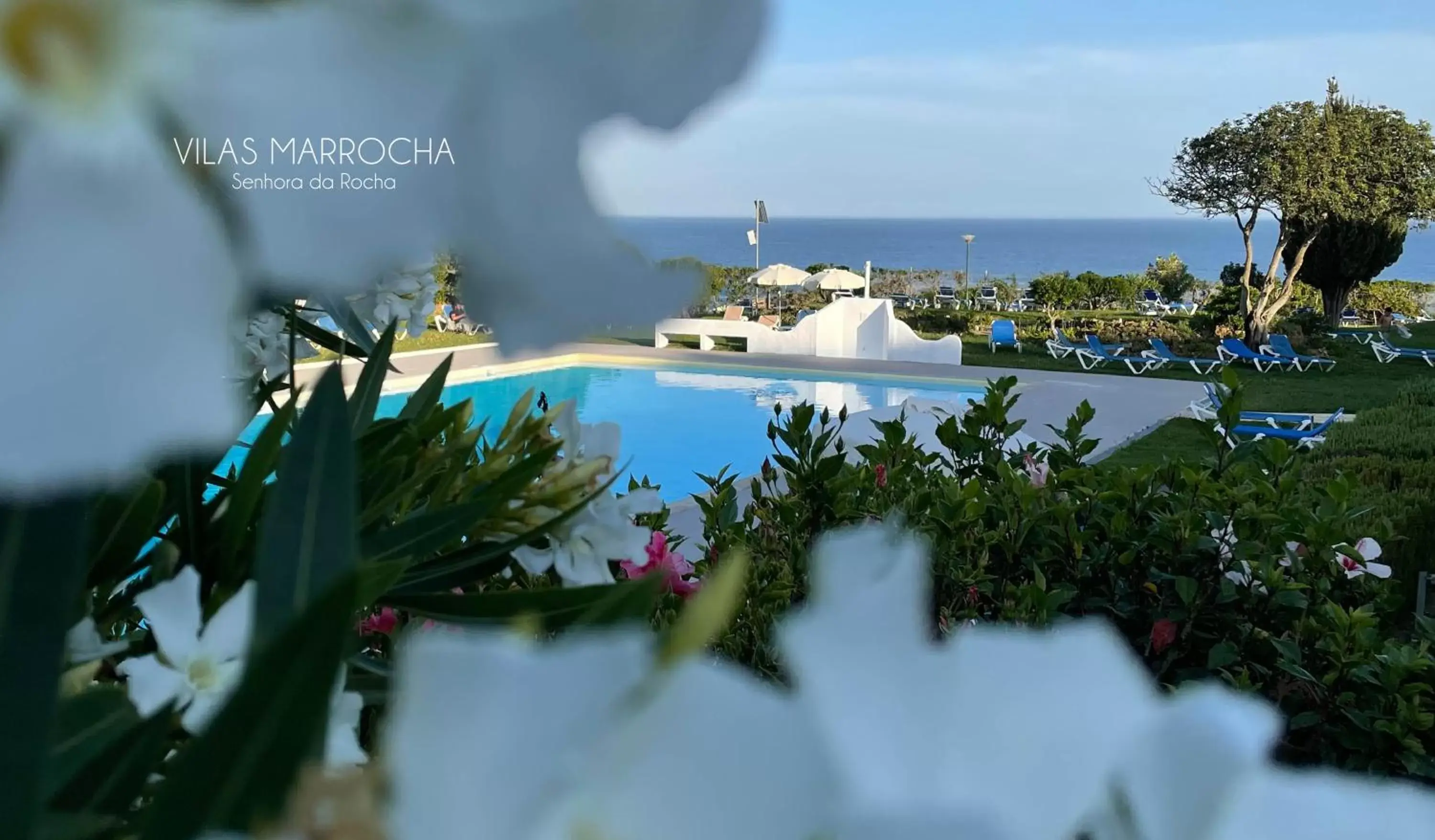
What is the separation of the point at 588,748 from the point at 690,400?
38.4 ft

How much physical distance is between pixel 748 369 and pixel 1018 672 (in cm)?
1358

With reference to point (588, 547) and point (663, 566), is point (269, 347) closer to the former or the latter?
point (588, 547)

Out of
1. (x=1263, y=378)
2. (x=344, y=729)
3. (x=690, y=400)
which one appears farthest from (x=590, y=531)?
(x=1263, y=378)

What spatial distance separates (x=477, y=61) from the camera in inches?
5.1

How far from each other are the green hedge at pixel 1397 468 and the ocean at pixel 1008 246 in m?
30.6

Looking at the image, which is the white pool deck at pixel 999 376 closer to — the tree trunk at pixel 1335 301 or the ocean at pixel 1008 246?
the tree trunk at pixel 1335 301

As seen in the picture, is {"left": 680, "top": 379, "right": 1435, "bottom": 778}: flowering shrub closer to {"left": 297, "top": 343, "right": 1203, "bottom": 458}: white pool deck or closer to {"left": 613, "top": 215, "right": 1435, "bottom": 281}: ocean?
{"left": 297, "top": 343, "right": 1203, "bottom": 458}: white pool deck

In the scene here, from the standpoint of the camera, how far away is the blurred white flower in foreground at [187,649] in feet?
1.53

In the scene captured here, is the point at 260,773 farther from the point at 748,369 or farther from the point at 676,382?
the point at 748,369

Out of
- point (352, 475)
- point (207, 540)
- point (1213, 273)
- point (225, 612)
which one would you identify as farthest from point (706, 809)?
point (1213, 273)

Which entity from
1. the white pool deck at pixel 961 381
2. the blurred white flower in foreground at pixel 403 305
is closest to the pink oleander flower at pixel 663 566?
the blurred white flower in foreground at pixel 403 305

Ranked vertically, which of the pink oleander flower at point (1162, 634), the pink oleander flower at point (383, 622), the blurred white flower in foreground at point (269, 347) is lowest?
the pink oleander flower at point (1162, 634)

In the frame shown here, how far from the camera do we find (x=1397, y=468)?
5188mm

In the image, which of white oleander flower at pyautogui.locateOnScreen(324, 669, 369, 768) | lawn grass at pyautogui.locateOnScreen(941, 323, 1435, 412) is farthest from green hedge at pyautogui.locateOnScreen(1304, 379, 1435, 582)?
lawn grass at pyautogui.locateOnScreen(941, 323, 1435, 412)
